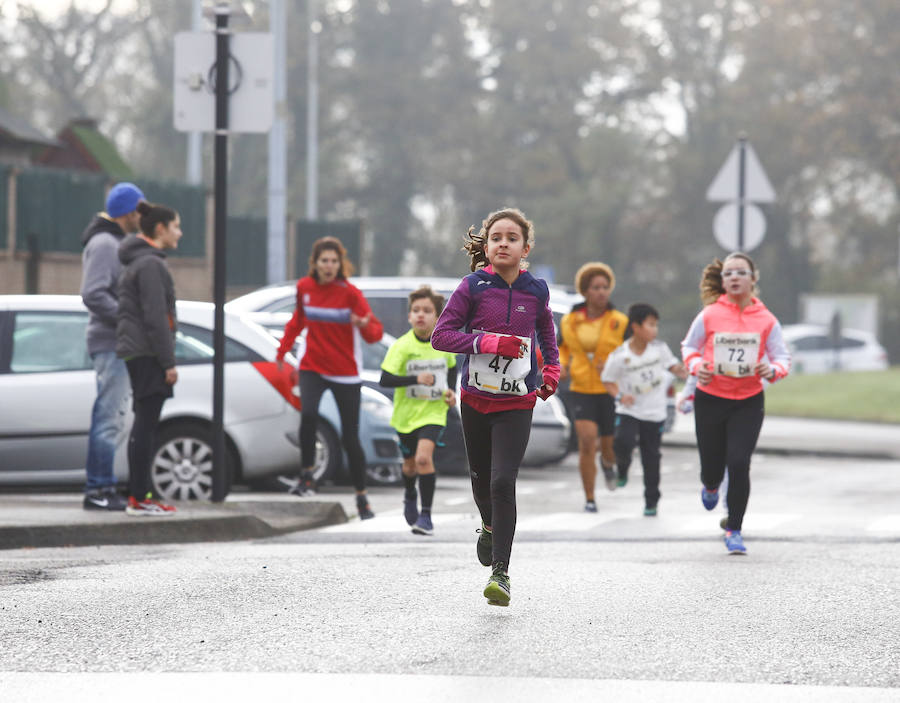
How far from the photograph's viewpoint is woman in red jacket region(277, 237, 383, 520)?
11492 mm

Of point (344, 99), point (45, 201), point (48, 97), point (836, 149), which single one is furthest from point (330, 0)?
point (45, 201)

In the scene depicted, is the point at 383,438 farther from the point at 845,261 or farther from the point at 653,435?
the point at 845,261

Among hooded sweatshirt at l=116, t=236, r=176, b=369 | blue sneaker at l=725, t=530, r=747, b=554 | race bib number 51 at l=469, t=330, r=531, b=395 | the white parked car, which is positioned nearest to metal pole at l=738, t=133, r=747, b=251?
blue sneaker at l=725, t=530, r=747, b=554

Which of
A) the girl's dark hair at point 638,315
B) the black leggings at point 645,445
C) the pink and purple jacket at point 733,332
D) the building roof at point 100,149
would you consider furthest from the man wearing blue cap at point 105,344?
the building roof at point 100,149

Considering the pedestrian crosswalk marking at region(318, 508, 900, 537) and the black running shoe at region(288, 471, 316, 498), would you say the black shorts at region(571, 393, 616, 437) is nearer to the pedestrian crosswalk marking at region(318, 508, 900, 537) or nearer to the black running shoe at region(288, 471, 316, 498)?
the pedestrian crosswalk marking at region(318, 508, 900, 537)

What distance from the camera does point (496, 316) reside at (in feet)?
24.1

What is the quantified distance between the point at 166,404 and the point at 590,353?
3.00 meters

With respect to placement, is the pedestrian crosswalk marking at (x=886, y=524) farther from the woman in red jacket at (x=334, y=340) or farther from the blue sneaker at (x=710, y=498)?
the woman in red jacket at (x=334, y=340)

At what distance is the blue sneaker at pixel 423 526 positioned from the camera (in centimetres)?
1069

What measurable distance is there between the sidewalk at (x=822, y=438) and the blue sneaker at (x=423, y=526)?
25.1 feet

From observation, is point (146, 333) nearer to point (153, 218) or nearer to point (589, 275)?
point (153, 218)

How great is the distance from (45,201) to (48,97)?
41.7m

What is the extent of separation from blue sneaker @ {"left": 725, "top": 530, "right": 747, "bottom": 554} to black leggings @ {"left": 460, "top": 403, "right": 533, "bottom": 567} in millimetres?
2455

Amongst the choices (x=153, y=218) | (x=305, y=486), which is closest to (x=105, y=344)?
(x=153, y=218)
